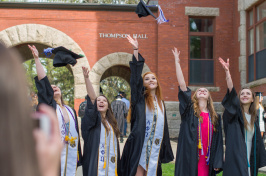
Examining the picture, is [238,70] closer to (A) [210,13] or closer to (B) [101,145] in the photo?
(A) [210,13]

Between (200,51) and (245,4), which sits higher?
(245,4)

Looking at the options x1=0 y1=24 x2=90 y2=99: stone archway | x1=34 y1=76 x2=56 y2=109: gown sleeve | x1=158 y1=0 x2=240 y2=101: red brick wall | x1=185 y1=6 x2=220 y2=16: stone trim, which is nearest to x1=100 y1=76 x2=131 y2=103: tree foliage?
x1=0 y1=24 x2=90 y2=99: stone archway

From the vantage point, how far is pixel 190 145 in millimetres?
5547

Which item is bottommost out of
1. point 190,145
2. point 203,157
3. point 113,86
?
point 203,157

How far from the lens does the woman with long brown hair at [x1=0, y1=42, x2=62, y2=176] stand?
872 mm

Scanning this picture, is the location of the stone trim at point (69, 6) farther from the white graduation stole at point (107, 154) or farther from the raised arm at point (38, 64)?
the raised arm at point (38, 64)

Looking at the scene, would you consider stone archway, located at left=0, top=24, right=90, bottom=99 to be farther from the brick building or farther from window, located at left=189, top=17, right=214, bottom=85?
window, located at left=189, top=17, right=214, bottom=85

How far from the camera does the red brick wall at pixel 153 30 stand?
48.8ft

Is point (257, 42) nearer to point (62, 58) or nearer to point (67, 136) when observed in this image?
point (62, 58)

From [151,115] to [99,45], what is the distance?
32.5 ft

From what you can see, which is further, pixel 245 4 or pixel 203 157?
pixel 245 4

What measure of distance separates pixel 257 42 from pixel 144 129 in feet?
31.9

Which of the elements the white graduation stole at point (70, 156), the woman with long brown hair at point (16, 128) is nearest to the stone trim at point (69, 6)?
the white graduation stole at point (70, 156)

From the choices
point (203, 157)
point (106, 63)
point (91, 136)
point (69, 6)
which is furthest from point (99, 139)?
point (69, 6)
